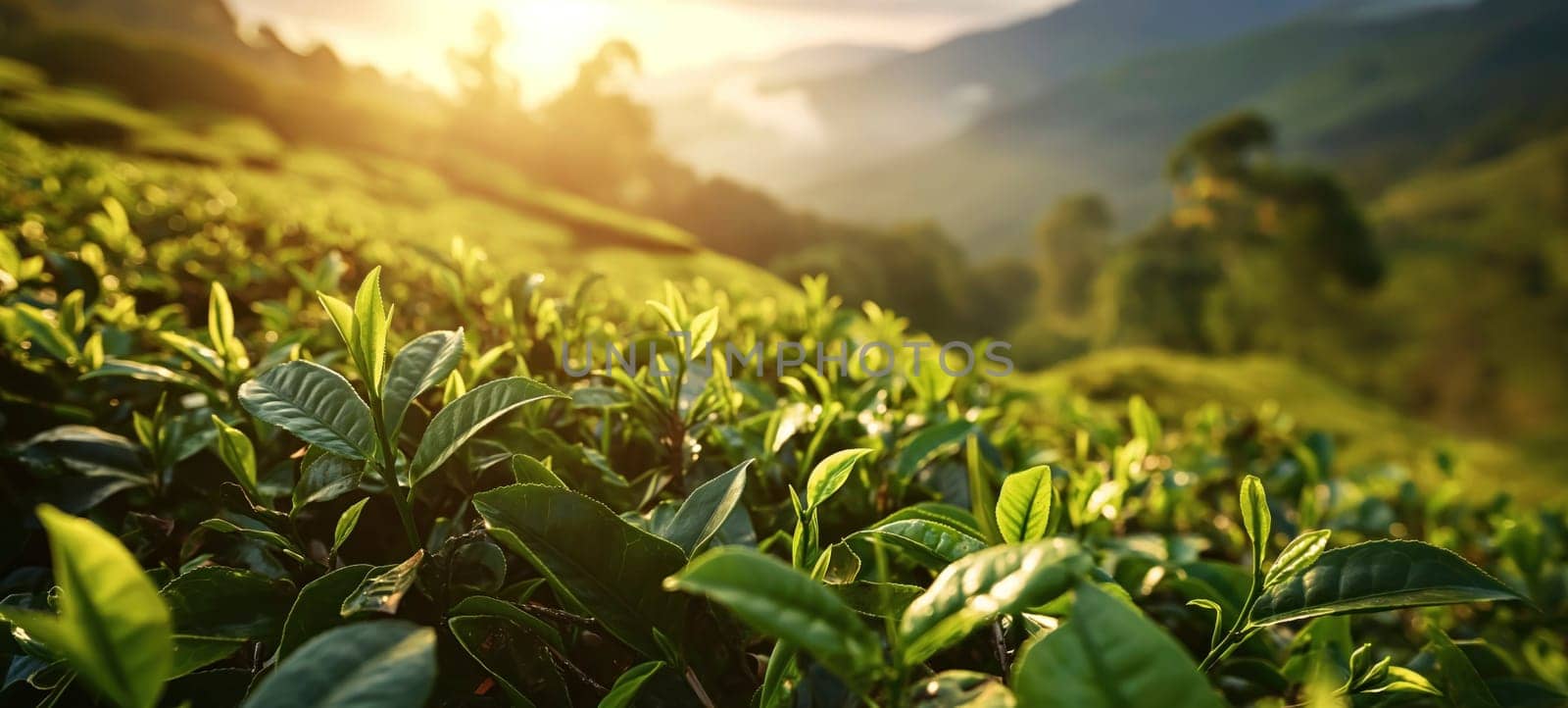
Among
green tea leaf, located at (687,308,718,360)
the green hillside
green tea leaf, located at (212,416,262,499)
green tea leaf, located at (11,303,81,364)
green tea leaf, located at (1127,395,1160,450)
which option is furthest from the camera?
the green hillside

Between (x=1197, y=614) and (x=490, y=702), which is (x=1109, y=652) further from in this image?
(x=1197, y=614)

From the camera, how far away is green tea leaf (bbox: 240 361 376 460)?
0.69 meters

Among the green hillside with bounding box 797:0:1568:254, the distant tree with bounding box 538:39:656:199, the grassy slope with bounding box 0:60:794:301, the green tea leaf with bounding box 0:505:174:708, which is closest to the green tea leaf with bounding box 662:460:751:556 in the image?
the green tea leaf with bounding box 0:505:174:708

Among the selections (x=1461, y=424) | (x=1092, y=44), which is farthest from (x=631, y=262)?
(x=1092, y=44)

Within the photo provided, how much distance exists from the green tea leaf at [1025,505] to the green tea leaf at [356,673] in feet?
1.50

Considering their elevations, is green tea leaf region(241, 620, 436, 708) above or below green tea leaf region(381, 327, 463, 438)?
below

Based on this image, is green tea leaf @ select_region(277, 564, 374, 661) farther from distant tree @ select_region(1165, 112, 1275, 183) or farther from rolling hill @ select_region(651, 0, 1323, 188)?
rolling hill @ select_region(651, 0, 1323, 188)

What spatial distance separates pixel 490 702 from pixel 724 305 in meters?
1.34

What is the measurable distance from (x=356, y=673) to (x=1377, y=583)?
30.6 inches

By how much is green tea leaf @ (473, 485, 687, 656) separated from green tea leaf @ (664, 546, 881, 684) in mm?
208

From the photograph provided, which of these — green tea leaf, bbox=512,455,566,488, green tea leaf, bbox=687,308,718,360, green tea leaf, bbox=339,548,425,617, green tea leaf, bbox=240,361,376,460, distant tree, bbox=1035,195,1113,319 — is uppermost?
green tea leaf, bbox=240,361,376,460

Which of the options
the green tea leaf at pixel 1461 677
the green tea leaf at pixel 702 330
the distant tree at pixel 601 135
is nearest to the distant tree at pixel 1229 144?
the distant tree at pixel 601 135

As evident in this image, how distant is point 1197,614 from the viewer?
3.71ft

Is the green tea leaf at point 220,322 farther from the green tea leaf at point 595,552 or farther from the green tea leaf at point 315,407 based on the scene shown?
the green tea leaf at point 595,552
